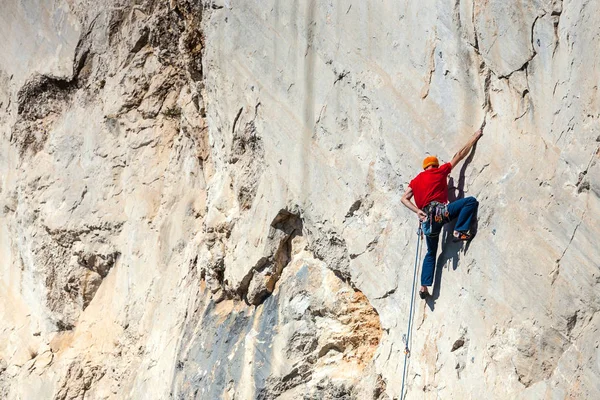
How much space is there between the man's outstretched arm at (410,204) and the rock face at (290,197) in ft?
0.96

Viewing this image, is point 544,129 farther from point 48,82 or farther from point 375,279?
point 48,82

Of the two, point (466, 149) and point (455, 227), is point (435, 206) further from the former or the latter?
point (466, 149)

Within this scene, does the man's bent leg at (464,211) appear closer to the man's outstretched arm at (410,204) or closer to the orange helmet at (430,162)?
the man's outstretched arm at (410,204)

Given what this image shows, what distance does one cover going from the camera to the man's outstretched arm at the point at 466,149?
19.4 feet

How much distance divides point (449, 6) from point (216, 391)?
158 inches

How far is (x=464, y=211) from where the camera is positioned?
581 centimetres

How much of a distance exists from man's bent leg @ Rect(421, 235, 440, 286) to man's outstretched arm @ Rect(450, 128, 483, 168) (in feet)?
1.91

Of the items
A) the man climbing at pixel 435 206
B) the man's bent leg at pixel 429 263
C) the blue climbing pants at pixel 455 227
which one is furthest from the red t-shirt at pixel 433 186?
the man's bent leg at pixel 429 263

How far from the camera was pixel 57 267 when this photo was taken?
427 inches

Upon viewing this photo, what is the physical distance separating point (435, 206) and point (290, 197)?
6.03 feet

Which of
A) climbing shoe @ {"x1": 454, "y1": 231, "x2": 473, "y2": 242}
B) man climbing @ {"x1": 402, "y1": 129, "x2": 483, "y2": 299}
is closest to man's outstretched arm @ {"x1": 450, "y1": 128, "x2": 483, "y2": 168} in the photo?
man climbing @ {"x1": 402, "y1": 129, "x2": 483, "y2": 299}

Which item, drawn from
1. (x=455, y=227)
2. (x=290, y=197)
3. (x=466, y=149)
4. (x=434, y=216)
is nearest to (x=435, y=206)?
(x=434, y=216)

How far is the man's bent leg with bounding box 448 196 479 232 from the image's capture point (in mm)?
5805

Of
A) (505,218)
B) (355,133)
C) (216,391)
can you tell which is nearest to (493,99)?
(505,218)
